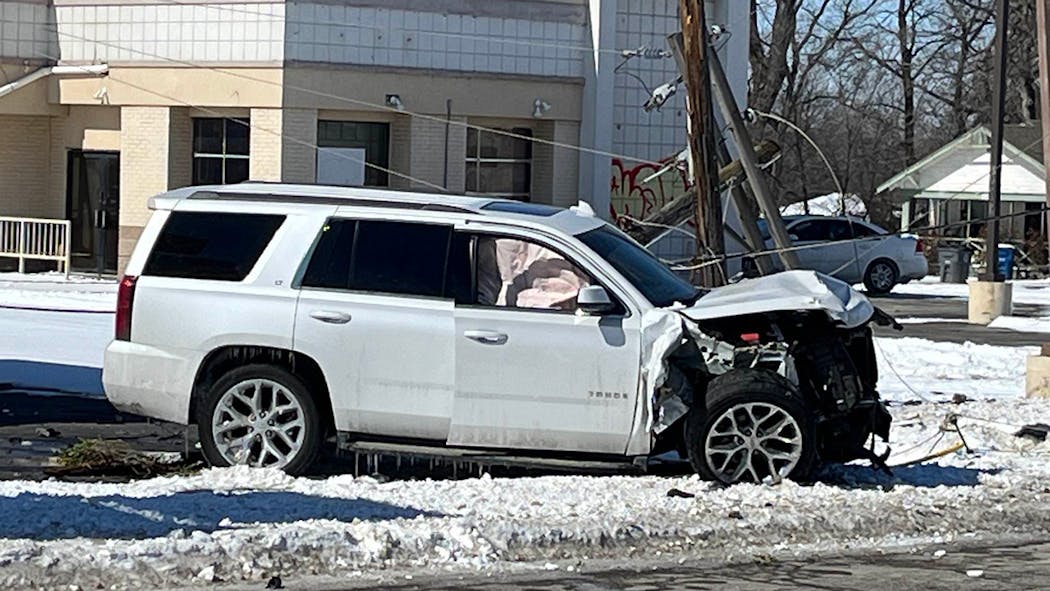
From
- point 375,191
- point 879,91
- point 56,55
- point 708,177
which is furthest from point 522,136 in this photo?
point 879,91

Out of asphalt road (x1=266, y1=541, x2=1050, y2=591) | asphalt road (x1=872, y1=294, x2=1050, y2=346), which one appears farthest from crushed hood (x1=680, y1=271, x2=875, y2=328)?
asphalt road (x1=872, y1=294, x2=1050, y2=346)

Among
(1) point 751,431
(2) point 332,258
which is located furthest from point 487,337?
(1) point 751,431

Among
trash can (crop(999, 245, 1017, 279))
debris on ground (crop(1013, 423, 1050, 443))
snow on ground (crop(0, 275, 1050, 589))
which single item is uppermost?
trash can (crop(999, 245, 1017, 279))

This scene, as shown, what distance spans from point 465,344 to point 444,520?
5.39 feet

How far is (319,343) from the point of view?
10.5 metres

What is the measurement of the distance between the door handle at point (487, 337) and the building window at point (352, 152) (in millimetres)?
21333

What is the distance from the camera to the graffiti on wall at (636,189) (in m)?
34.5

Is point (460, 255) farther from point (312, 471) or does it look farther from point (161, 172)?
point (161, 172)

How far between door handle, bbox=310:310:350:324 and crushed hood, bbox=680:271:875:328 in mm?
2105

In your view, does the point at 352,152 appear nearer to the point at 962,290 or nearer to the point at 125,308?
the point at 962,290

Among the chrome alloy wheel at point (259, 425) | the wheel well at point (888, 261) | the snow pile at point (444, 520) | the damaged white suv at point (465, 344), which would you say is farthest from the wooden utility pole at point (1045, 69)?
the wheel well at point (888, 261)

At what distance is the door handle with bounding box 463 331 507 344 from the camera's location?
10.4 metres

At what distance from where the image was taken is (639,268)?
35.9 feet

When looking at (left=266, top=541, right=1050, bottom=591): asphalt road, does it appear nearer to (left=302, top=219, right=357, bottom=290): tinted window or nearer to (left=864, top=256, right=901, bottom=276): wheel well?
(left=302, top=219, right=357, bottom=290): tinted window
